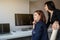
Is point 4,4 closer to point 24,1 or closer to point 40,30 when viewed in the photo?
point 24,1

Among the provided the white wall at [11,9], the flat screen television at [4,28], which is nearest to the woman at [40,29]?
the flat screen television at [4,28]

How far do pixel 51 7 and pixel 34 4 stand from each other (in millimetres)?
2164

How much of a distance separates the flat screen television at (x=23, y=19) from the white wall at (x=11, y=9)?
0.58 feet

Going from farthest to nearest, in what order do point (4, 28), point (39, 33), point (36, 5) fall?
point (36, 5) < point (4, 28) < point (39, 33)

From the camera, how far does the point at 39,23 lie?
2135mm

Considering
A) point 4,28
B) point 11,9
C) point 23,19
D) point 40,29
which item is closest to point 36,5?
point 23,19

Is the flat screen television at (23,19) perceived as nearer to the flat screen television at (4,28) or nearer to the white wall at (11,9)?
the white wall at (11,9)

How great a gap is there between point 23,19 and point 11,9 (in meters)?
0.48

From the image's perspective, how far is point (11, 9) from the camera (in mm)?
4039

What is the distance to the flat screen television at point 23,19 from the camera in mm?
3957

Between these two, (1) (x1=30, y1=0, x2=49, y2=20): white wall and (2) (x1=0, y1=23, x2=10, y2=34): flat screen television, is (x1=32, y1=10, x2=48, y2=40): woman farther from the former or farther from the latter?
(1) (x1=30, y1=0, x2=49, y2=20): white wall

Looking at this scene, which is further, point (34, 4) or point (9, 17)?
point (34, 4)

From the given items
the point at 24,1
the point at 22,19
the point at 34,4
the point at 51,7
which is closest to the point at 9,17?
the point at 22,19

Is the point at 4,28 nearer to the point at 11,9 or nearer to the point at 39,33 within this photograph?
the point at 11,9
